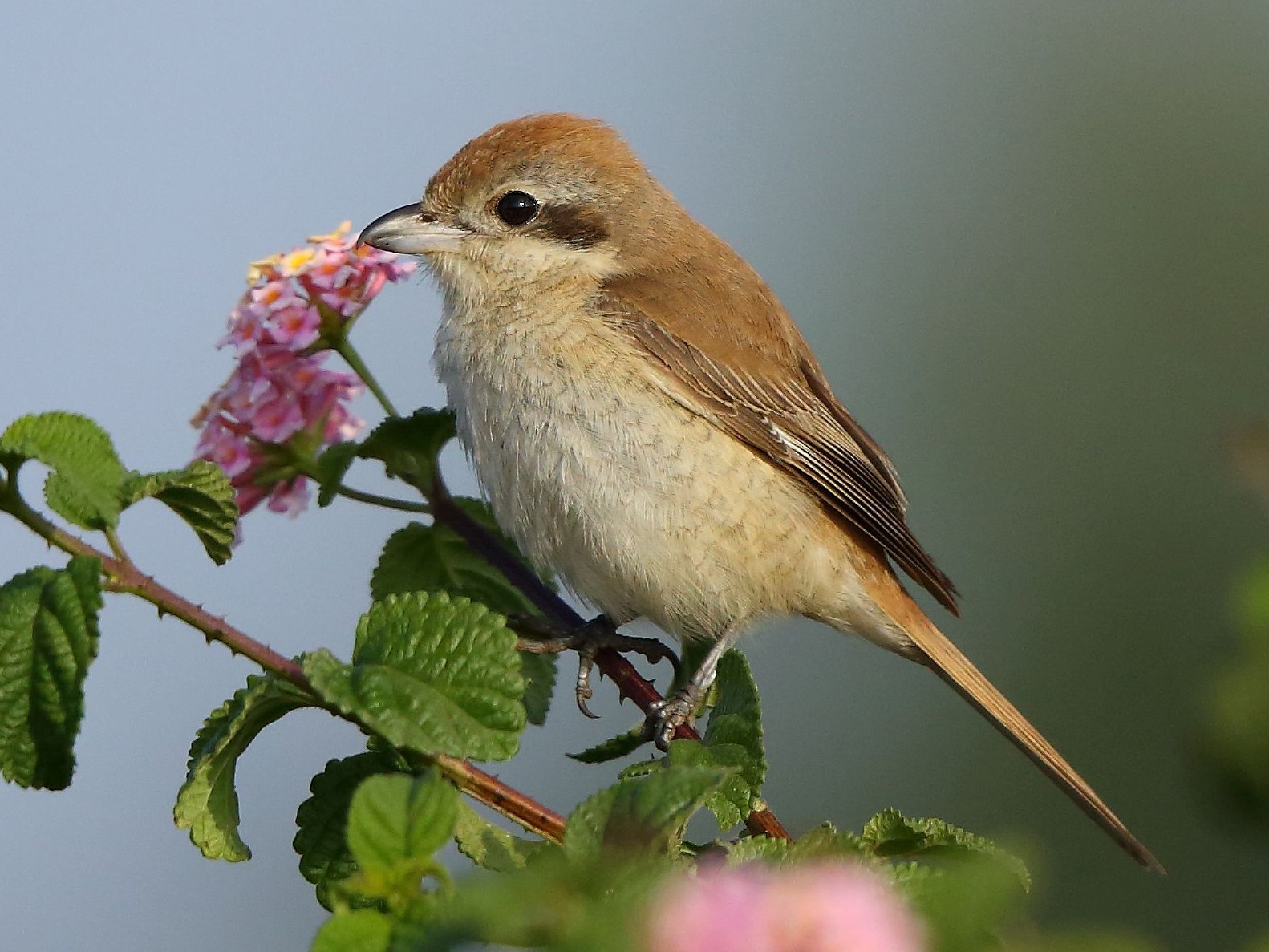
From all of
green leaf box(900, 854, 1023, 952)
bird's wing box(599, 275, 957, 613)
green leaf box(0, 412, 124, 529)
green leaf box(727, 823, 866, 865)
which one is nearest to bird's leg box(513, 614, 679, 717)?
bird's wing box(599, 275, 957, 613)

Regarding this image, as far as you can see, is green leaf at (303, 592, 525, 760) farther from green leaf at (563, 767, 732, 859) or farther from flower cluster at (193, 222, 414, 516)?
flower cluster at (193, 222, 414, 516)

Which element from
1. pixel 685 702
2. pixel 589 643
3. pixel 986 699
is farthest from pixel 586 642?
pixel 986 699

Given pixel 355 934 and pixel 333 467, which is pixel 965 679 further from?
pixel 355 934

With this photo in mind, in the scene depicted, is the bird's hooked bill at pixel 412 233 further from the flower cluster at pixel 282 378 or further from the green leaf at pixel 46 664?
the green leaf at pixel 46 664

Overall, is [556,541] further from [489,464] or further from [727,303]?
[727,303]

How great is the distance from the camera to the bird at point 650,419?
2.92 metres

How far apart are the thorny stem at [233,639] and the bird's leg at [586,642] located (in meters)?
0.70

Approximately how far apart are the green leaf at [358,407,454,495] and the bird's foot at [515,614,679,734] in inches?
12.4

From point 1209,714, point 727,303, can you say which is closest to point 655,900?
point 1209,714

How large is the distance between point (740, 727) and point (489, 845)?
38 cm

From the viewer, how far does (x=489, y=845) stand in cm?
167

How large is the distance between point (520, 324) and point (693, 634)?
740mm

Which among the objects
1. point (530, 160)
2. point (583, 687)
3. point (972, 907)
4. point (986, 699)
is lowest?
point (972, 907)

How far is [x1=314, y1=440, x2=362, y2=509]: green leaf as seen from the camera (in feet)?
7.36
